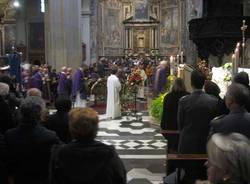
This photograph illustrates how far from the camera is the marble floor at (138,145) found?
8000mm

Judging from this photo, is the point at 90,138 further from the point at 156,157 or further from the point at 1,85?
the point at 156,157

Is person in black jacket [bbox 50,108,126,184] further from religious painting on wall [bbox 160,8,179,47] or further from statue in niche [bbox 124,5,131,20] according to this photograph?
statue in niche [bbox 124,5,131,20]

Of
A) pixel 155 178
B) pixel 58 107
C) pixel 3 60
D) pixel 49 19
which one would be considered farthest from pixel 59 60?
pixel 58 107

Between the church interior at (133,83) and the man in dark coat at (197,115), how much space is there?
1cm

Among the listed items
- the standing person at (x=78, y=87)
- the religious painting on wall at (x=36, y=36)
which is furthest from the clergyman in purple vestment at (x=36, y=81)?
the religious painting on wall at (x=36, y=36)

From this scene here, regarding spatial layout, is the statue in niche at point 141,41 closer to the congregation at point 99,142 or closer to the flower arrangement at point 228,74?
the flower arrangement at point 228,74

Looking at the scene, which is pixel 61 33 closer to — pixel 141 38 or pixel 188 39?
pixel 188 39

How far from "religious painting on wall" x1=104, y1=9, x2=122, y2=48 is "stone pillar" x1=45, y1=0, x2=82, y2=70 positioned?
15.3 metres

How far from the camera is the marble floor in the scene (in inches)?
315

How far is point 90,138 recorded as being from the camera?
343 centimetres

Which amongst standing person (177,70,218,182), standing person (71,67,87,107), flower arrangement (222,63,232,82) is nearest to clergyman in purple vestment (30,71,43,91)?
standing person (71,67,87,107)

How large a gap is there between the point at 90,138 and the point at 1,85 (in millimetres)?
3304

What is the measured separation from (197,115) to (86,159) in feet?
8.14

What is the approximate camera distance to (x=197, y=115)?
558 centimetres
